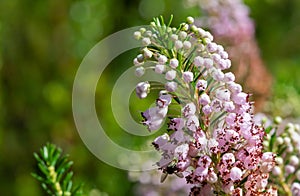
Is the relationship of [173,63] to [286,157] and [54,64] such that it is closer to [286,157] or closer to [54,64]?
[286,157]

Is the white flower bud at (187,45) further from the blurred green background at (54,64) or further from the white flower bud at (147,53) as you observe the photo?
the blurred green background at (54,64)

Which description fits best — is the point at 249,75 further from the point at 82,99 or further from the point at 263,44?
the point at 263,44

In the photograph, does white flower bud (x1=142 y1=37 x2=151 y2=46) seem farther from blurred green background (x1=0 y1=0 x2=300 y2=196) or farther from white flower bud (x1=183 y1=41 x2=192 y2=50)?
blurred green background (x1=0 y1=0 x2=300 y2=196)

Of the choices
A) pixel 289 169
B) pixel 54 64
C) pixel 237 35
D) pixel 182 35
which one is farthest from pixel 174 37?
pixel 54 64

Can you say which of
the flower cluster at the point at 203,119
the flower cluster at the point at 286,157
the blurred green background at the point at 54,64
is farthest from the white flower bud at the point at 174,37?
the blurred green background at the point at 54,64

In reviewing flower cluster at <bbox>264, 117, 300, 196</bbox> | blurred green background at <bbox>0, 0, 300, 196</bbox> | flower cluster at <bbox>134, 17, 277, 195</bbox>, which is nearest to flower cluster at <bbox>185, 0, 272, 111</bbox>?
blurred green background at <bbox>0, 0, 300, 196</bbox>

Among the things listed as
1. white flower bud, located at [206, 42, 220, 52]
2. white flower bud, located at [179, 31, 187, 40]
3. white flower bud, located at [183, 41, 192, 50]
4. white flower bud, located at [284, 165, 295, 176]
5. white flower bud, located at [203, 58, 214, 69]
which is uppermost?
white flower bud, located at [284, 165, 295, 176]
